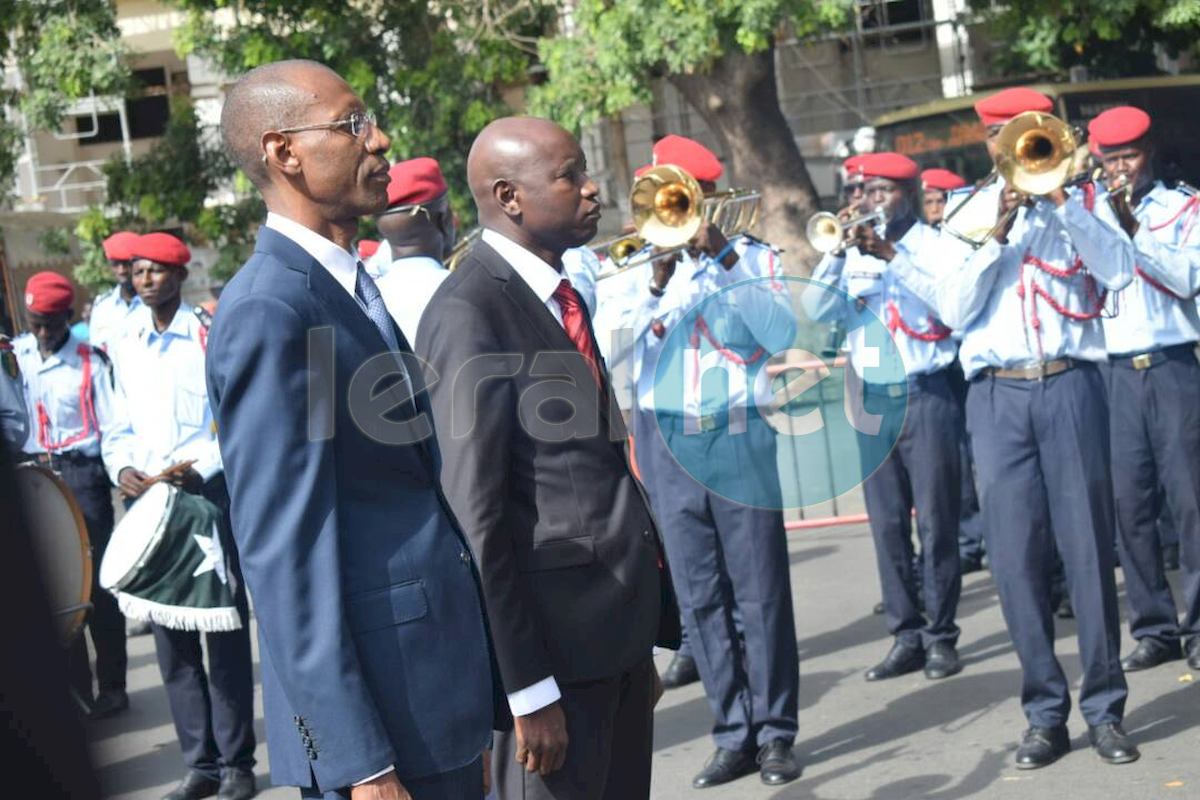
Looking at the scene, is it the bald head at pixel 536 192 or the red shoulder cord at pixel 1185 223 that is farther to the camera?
the red shoulder cord at pixel 1185 223

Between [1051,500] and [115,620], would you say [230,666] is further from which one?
[1051,500]

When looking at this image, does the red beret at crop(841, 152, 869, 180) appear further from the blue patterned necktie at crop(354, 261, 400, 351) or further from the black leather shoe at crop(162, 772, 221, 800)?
the blue patterned necktie at crop(354, 261, 400, 351)

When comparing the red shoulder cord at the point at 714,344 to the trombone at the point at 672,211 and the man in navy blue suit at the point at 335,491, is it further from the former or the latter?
the man in navy blue suit at the point at 335,491

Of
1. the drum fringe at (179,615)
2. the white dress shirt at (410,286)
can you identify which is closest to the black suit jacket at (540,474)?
the white dress shirt at (410,286)

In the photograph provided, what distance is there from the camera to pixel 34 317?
9148 millimetres

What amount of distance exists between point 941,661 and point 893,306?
173cm

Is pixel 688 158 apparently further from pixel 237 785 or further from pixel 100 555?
pixel 100 555

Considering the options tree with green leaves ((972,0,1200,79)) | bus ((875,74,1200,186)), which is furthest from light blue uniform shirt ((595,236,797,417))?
tree with green leaves ((972,0,1200,79))

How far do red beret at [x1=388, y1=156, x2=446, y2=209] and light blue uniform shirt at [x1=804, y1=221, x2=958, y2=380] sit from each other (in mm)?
2318

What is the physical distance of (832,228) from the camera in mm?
8359

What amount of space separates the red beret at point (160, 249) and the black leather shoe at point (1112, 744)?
3.89 metres

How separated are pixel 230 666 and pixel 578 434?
10.9ft

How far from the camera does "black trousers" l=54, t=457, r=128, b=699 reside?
859 centimetres

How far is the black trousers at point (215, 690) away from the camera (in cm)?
672
